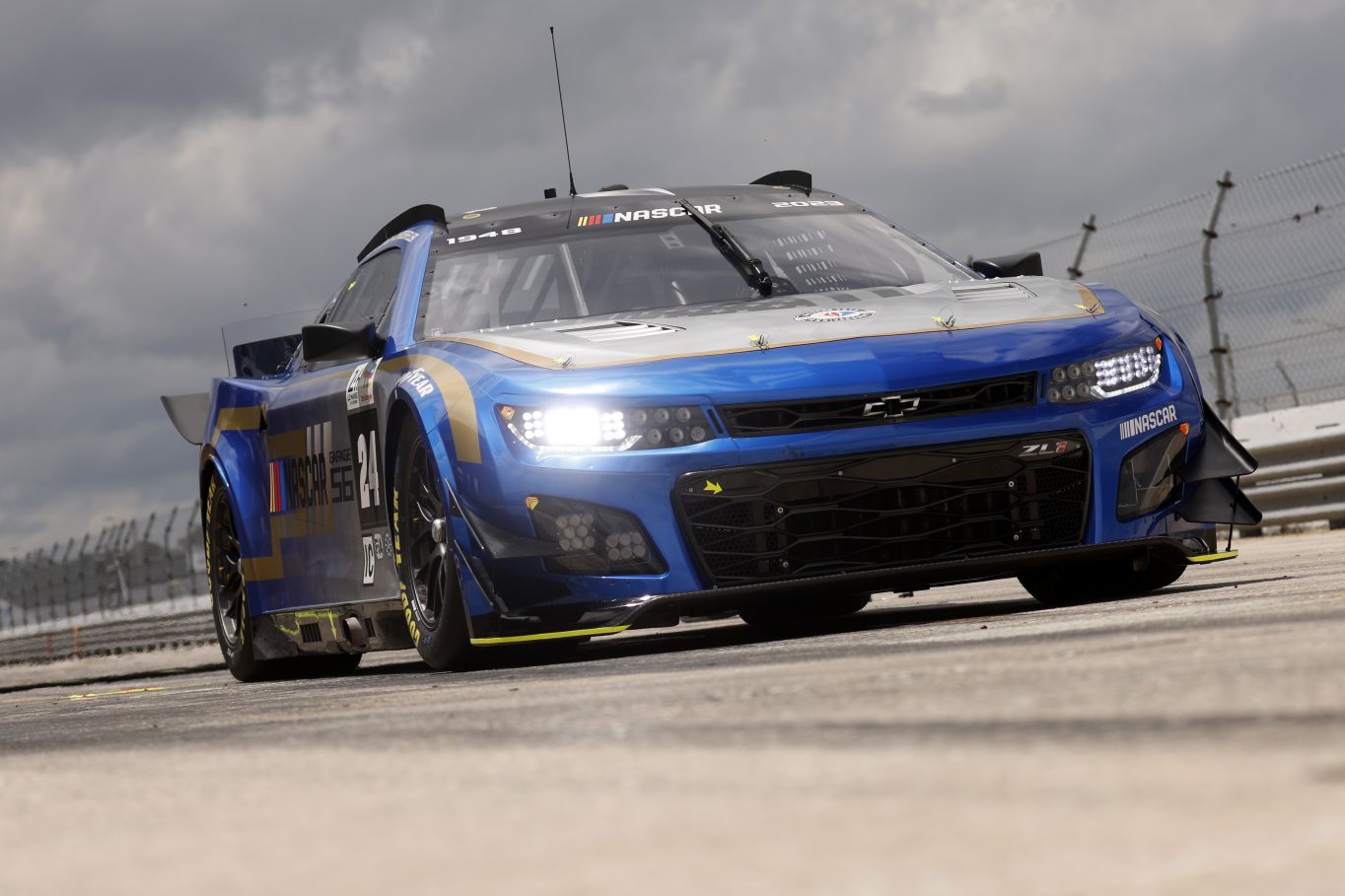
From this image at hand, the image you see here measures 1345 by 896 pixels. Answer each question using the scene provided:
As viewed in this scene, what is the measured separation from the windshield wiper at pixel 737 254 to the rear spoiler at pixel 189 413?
2477 mm

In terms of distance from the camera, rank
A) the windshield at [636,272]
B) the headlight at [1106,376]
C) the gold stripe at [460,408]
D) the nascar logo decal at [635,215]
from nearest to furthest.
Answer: the gold stripe at [460,408] → the headlight at [1106,376] → the windshield at [636,272] → the nascar logo decal at [635,215]

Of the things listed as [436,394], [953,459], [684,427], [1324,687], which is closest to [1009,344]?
[953,459]

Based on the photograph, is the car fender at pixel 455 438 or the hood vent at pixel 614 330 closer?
the car fender at pixel 455 438

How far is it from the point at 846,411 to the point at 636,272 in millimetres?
1473

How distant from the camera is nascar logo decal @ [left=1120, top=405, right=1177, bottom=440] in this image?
18.8 feet

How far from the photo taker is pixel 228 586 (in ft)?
27.2

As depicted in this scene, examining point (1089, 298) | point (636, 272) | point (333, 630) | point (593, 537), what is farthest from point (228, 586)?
point (1089, 298)

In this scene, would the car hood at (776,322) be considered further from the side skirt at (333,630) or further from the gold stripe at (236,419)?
the gold stripe at (236,419)

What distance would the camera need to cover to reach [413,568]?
6.18 metres

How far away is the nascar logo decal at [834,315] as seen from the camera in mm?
5805

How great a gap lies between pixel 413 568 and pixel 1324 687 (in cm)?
387

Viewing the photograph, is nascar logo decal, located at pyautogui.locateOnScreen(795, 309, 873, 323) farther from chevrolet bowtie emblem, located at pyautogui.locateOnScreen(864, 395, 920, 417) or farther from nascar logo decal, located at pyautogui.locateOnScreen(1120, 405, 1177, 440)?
nascar logo decal, located at pyautogui.locateOnScreen(1120, 405, 1177, 440)

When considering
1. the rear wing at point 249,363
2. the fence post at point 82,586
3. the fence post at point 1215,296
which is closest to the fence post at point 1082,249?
the fence post at point 1215,296

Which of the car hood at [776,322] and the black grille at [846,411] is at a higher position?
the car hood at [776,322]
